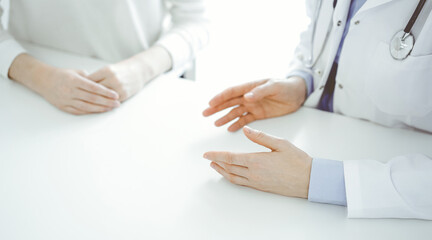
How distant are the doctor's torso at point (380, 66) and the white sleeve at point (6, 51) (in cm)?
88

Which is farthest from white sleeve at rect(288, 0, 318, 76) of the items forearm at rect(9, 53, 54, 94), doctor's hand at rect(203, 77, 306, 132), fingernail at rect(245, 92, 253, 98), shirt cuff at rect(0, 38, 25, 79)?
shirt cuff at rect(0, 38, 25, 79)

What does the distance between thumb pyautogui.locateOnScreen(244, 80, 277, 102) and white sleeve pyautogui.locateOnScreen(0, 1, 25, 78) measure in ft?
→ 2.29

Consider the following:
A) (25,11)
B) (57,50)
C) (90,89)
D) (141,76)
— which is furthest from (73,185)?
(25,11)

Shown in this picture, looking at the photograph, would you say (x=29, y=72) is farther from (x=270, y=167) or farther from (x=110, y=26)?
(x=270, y=167)

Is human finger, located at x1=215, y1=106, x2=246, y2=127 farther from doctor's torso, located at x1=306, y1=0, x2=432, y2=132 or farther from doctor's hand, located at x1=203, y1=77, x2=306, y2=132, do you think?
doctor's torso, located at x1=306, y1=0, x2=432, y2=132

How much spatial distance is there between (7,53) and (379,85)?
103 cm

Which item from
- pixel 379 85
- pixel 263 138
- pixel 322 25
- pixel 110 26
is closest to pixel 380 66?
pixel 379 85

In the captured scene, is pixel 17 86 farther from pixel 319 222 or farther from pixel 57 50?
pixel 319 222

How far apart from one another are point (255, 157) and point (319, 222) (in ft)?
0.57

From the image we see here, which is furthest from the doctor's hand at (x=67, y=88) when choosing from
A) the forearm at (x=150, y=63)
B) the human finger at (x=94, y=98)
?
the forearm at (x=150, y=63)

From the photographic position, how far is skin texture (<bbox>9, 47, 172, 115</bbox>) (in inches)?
35.0

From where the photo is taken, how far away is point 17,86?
3.21ft

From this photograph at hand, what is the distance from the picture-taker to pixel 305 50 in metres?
1.03

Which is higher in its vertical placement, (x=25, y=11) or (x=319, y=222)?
(x=25, y=11)
